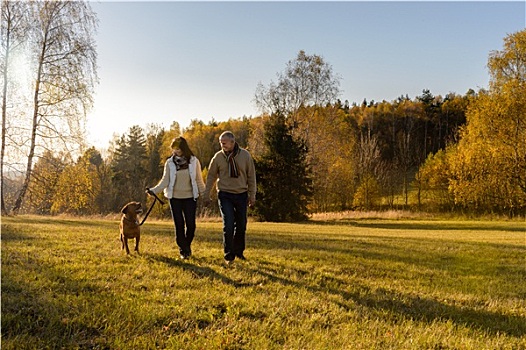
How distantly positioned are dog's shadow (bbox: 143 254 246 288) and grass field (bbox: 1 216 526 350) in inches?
0.7

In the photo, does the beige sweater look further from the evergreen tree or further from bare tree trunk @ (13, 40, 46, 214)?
the evergreen tree

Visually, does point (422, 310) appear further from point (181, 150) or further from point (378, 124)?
point (378, 124)

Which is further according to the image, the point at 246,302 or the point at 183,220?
the point at 183,220

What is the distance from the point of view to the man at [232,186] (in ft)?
20.7

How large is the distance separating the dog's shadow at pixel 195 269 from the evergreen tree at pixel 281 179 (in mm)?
20146

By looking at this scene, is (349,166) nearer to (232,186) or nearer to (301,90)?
(301,90)

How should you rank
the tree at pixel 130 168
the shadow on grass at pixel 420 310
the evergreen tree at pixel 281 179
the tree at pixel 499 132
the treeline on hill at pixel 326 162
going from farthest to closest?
the tree at pixel 130 168 → the evergreen tree at pixel 281 179 → the tree at pixel 499 132 → the treeline on hill at pixel 326 162 → the shadow on grass at pixel 420 310

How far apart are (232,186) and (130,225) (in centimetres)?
197

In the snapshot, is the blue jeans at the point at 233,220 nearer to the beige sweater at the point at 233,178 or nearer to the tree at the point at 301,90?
the beige sweater at the point at 233,178

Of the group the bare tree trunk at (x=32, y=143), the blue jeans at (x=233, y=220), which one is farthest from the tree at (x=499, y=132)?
the bare tree trunk at (x=32, y=143)

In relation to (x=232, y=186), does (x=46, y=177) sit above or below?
above

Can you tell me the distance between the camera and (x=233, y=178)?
6.36 m

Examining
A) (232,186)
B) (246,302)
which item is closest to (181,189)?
(232,186)

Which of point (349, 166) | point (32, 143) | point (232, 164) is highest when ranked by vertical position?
point (349, 166)
